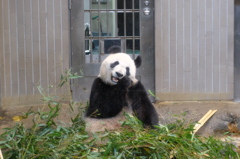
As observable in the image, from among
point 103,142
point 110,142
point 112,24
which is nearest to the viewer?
point 110,142

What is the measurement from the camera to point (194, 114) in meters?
3.92

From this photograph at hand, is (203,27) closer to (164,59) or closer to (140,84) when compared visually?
(164,59)

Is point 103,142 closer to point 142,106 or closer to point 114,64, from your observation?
point 142,106

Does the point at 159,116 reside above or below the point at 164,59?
below

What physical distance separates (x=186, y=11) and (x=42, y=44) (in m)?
1.40

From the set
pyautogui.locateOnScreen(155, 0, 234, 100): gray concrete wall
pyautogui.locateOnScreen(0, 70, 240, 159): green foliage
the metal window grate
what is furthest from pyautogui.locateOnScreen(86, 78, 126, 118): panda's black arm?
pyautogui.locateOnScreen(155, 0, 234, 100): gray concrete wall

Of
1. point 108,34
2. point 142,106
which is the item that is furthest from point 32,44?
point 142,106

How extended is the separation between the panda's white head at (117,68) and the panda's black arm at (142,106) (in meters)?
0.09

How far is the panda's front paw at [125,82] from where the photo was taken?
12.2 ft

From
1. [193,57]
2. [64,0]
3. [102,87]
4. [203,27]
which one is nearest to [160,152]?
[102,87]

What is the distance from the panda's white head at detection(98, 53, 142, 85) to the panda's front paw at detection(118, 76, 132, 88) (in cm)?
3

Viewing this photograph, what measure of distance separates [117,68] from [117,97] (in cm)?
27

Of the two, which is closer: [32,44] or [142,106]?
[142,106]

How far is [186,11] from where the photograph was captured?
393cm
